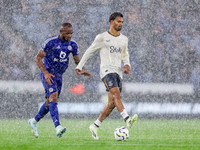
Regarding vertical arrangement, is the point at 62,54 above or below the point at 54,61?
above

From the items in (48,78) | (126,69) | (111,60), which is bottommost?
(48,78)

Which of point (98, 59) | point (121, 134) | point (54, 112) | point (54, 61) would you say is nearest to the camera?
point (121, 134)

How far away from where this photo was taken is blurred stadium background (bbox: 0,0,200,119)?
36.2 feet

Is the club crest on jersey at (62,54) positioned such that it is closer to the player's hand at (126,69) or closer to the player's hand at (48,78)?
the player's hand at (48,78)

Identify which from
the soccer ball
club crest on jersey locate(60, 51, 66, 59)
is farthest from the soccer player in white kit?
the soccer ball

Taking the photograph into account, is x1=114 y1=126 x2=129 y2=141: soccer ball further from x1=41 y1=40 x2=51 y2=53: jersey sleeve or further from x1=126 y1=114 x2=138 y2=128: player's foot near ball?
x1=41 y1=40 x2=51 y2=53: jersey sleeve

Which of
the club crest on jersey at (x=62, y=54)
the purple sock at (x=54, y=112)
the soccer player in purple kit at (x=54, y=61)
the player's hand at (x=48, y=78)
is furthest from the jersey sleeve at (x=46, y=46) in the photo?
the purple sock at (x=54, y=112)

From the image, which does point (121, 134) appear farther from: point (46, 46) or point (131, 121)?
point (46, 46)

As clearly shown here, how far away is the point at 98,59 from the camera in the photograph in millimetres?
12820

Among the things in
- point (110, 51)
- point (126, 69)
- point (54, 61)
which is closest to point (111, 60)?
point (110, 51)

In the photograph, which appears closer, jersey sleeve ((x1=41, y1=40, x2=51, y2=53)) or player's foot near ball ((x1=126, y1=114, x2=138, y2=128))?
player's foot near ball ((x1=126, y1=114, x2=138, y2=128))

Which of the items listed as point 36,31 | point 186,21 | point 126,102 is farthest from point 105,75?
point 186,21

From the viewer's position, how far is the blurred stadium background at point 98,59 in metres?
11.0

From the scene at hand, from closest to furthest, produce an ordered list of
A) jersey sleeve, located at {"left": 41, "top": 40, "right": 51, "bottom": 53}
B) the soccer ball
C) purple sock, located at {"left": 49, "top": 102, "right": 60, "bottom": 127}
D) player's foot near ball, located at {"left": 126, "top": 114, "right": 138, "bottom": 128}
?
player's foot near ball, located at {"left": 126, "top": 114, "right": 138, "bottom": 128}
the soccer ball
purple sock, located at {"left": 49, "top": 102, "right": 60, "bottom": 127}
jersey sleeve, located at {"left": 41, "top": 40, "right": 51, "bottom": 53}
